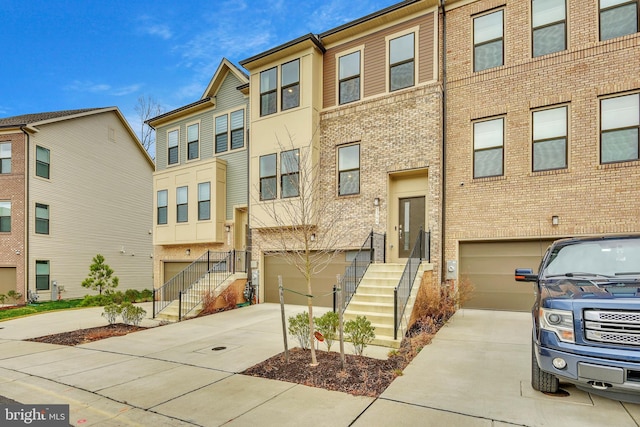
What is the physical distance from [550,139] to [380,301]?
20.8 feet

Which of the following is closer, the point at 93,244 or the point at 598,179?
the point at 598,179

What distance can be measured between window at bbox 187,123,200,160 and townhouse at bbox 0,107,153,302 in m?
7.96

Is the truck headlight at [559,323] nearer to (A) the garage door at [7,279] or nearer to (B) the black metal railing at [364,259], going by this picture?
(B) the black metal railing at [364,259]

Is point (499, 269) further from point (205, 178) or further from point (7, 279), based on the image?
point (7, 279)

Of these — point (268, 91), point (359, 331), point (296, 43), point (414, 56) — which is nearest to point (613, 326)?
point (359, 331)

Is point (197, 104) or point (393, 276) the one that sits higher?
point (197, 104)

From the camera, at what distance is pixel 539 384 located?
14.5 feet

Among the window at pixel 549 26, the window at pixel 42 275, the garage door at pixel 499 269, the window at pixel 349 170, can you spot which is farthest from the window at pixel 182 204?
the window at pixel 549 26

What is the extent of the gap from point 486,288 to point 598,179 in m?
3.89

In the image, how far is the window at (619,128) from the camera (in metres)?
8.52

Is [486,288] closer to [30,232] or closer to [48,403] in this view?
[48,403]

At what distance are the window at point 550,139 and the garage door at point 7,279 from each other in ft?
74.2

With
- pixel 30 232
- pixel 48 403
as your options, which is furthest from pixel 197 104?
pixel 48 403

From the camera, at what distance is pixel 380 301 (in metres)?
8.23
